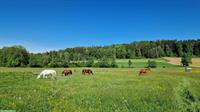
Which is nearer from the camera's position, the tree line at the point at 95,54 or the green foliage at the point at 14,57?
the green foliage at the point at 14,57

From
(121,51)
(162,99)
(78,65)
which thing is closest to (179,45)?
(121,51)

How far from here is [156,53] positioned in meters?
178

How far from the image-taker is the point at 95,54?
183 meters

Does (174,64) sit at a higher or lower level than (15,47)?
lower

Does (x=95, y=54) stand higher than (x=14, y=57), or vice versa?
(x=95, y=54)

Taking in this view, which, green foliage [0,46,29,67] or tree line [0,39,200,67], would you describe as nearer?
green foliage [0,46,29,67]

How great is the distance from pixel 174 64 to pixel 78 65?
5331 cm

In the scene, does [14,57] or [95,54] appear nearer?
[14,57]

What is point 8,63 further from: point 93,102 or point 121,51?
point 93,102

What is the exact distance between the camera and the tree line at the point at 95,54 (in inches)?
5522

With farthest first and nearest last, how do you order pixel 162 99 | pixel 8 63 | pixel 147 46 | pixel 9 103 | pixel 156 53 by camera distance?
pixel 147 46 → pixel 156 53 → pixel 8 63 → pixel 162 99 → pixel 9 103

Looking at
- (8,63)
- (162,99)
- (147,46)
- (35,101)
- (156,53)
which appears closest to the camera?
(35,101)

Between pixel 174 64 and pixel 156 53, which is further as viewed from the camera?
pixel 156 53

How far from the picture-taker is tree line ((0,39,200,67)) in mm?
140250
